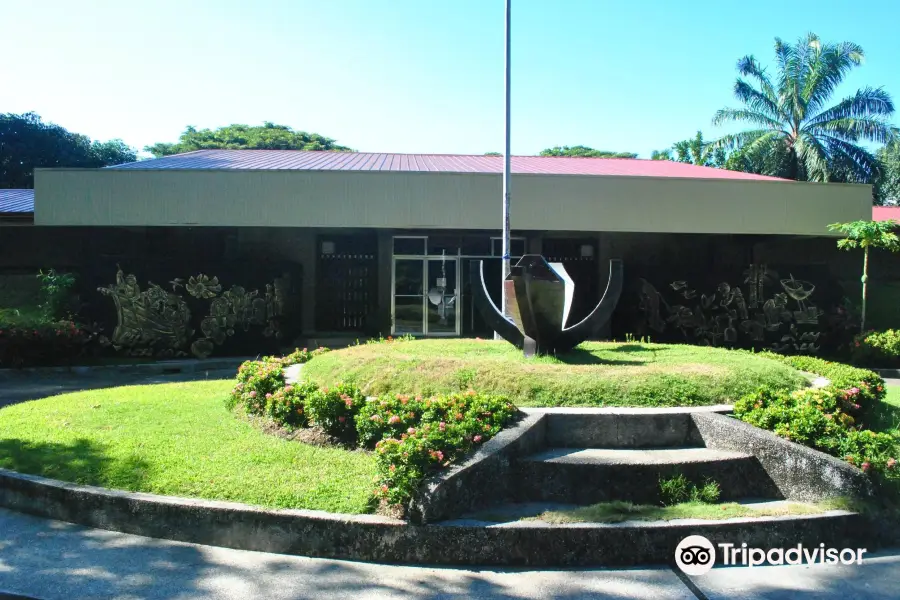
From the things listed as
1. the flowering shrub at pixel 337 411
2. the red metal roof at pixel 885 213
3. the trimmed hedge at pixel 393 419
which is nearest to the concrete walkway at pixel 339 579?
the trimmed hedge at pixel 393 419

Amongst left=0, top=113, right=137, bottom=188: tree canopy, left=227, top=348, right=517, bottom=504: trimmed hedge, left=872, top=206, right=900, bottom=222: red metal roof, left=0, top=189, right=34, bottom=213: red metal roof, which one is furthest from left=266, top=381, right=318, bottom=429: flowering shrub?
left=0, top=113, right=137, bottom=188: tree canopy

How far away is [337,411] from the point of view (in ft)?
19.5

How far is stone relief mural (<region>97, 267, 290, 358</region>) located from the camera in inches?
562

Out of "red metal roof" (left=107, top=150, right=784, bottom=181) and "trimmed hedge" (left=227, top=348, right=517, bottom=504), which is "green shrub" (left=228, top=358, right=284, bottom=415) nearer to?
"trimmed hedge" (left=227, top=348, right=517, bottom=504)

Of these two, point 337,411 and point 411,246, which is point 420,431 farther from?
point 411,246

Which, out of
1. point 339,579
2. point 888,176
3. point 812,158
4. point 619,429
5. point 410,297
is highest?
point 812,158

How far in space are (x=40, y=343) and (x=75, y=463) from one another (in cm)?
A: 854

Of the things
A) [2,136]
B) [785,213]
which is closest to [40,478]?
[785,213]

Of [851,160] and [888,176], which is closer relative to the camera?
[851,160]

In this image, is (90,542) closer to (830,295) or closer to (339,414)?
(339,414)

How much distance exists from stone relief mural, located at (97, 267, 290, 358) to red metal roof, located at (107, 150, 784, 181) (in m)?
3.77

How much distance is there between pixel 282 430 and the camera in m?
6.34

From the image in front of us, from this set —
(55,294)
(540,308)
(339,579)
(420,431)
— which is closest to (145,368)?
(55,294)

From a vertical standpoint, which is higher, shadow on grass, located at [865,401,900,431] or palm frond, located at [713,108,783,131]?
palm frond, located at [713,108,783,131]
